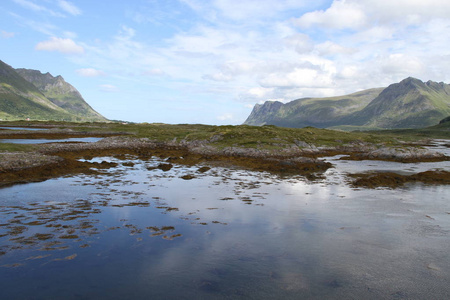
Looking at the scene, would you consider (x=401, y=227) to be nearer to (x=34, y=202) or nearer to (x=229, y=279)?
(x=229, y=279)

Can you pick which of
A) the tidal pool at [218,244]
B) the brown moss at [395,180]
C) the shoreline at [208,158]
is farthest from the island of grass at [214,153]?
the tidal pool at [218,244]

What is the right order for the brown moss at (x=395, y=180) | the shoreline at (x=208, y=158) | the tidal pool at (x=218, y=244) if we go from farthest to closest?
the brown moss at (x=395, y=180)
the shoreline at (x=208, y=158)
the tidal pool at (x=218, y=244)

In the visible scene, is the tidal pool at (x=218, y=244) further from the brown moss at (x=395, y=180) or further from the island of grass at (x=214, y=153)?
the island of grass at (x=214, y=153)

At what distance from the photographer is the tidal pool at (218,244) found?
10.8m

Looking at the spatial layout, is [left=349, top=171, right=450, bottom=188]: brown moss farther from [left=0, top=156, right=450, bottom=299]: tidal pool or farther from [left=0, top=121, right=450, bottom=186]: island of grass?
[left=0, top=156, right=450, bottom=299]: tidal pool

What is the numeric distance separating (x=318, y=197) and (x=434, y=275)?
14.3 metres

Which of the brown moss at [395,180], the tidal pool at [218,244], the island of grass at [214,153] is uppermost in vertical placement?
the island of grass at [214,153]

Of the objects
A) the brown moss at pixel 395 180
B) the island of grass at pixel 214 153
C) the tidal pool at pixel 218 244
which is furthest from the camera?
the island of grass at pixel 214 153

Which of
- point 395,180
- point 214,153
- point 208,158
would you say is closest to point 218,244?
point 395,180

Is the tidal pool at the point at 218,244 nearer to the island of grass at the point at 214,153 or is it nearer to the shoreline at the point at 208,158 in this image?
the shoreline at the point at 208,158

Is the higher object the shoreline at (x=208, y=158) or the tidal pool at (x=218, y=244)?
the shoreline at (x=208, y=158)

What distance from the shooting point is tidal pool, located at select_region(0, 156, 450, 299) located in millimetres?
10758

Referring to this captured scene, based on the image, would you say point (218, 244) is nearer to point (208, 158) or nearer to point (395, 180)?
point (395, 180)

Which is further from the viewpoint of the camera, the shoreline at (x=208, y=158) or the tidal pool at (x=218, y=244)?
the shoreline at (x=208, y=158)
